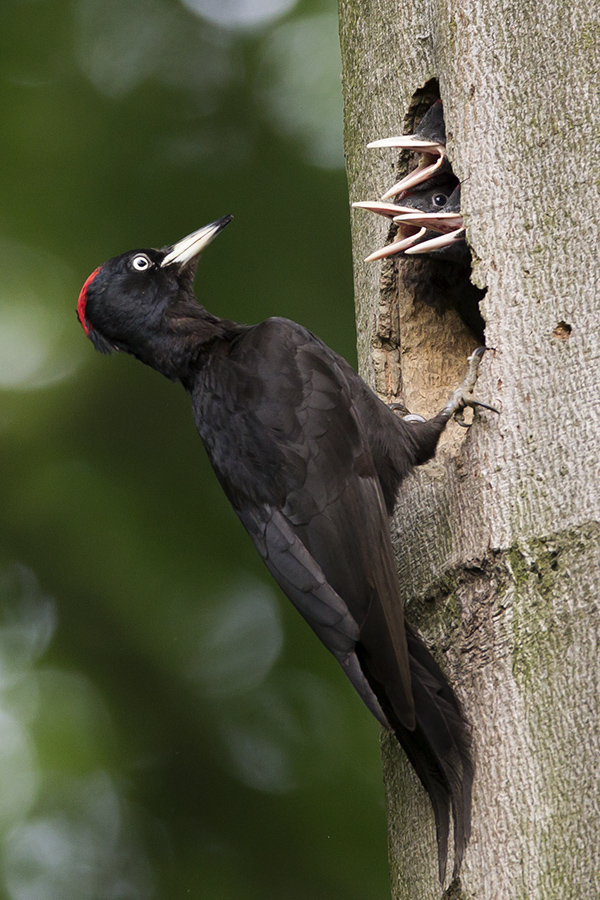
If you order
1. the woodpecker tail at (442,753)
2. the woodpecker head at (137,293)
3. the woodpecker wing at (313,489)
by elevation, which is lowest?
the woodpecker tail at (442,753)

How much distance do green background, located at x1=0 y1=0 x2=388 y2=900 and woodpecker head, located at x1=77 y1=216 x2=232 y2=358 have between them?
1.77 ft

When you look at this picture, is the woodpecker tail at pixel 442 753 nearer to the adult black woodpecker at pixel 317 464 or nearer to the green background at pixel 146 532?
the adult black woodpecker at pixel 317 464

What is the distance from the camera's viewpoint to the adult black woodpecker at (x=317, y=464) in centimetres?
205

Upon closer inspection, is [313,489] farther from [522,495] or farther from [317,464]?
[522,495]

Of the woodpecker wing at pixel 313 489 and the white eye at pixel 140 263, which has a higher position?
the white eye at pixel 140 263

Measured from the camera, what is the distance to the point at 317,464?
95.5 inches

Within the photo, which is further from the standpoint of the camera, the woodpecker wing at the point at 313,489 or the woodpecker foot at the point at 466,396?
the woodpecker foot at the point at 466,396

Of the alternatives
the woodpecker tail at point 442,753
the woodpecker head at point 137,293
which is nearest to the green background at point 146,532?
the woodpecker head at point 137,293

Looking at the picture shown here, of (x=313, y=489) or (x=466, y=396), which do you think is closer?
(x=466, y=396)

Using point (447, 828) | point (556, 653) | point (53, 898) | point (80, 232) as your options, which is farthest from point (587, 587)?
point (53, 898)

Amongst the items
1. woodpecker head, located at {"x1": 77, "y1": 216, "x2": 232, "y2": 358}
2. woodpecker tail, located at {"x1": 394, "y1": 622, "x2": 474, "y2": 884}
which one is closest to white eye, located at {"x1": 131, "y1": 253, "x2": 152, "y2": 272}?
woodpecker head, located at {"x1": 77, "y1": 216, "x2": 232, "y2": 358}

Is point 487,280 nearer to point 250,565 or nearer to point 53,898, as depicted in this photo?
point 250,565

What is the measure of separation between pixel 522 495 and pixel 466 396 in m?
0.39

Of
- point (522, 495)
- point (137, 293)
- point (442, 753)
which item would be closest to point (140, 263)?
point (137, 293)
